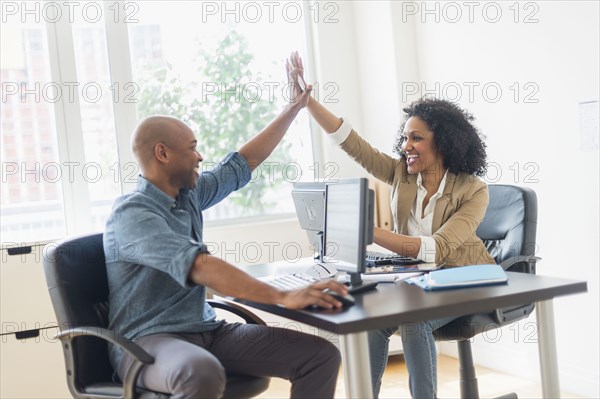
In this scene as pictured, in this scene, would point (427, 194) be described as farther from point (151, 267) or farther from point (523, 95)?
point (151, 267)

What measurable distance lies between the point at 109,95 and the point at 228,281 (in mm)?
2306

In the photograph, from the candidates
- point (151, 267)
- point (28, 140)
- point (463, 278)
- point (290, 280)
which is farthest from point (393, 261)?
point (28, 140)

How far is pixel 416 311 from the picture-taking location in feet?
5.82

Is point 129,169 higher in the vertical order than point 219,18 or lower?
lower

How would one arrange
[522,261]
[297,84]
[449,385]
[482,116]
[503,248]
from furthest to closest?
[482,116]
[449,385]
[297,84]
[503,248]
[522,261]

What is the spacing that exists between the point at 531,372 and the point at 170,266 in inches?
91.5

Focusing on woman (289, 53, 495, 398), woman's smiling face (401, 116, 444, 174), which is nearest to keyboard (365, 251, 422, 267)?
woman (289, 53, 495, 398)

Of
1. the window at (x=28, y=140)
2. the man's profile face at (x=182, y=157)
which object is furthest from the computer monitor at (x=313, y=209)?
the window at (x=28, y=140)

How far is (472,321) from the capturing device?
260 centimetres

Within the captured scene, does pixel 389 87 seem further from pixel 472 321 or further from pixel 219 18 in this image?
pixel 472 321

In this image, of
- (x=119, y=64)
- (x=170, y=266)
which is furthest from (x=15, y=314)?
(x=170, y=266)

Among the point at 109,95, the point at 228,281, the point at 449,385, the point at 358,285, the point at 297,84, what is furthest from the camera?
the point at 109,95

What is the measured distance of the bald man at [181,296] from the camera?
1.96 metres

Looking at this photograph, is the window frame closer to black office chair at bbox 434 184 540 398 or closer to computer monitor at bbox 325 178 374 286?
computer monitor at bbox 325 178 374 286
